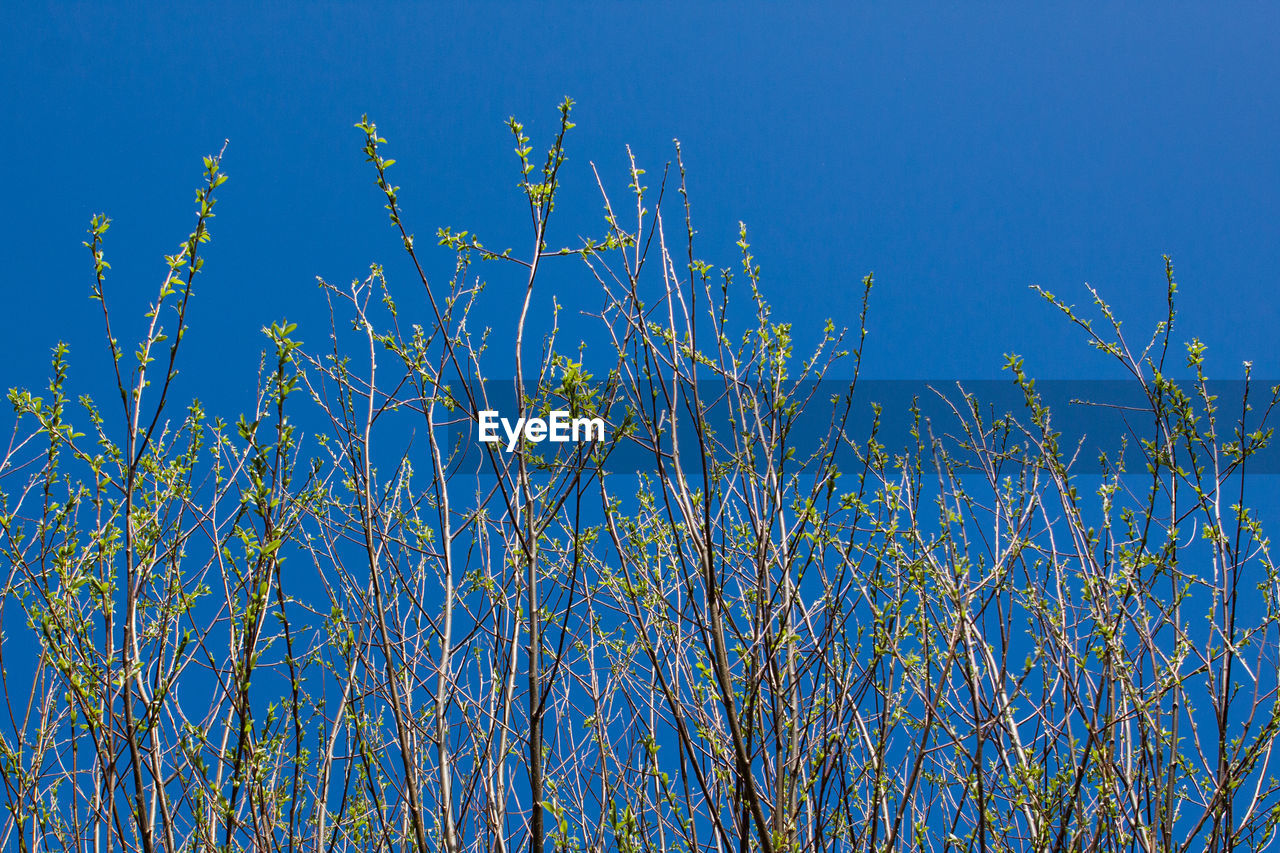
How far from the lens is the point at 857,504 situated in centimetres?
162

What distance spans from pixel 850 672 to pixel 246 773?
1156mm

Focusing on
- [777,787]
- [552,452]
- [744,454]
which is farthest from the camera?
[552,452]

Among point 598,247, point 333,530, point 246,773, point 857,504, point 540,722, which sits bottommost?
point 246,773

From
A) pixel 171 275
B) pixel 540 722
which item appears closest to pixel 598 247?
pixel 171 275

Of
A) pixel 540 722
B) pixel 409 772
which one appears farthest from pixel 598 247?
pixel 409 772

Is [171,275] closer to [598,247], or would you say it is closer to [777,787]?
[598,247]

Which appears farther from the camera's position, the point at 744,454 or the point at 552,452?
the point at 552,452

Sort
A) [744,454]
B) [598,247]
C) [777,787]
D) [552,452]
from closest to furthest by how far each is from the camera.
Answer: [777,787] < [744,454] < [598,247] < [552,452]

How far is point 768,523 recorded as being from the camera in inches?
59.7

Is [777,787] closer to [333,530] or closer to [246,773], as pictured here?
[246,773]

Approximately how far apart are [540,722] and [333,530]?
1.00 m

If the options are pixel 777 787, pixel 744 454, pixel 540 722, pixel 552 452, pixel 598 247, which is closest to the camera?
pixel 540 722

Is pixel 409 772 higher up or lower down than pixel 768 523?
lower down

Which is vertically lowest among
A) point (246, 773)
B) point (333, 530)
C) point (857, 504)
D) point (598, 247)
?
point (246, 773)
